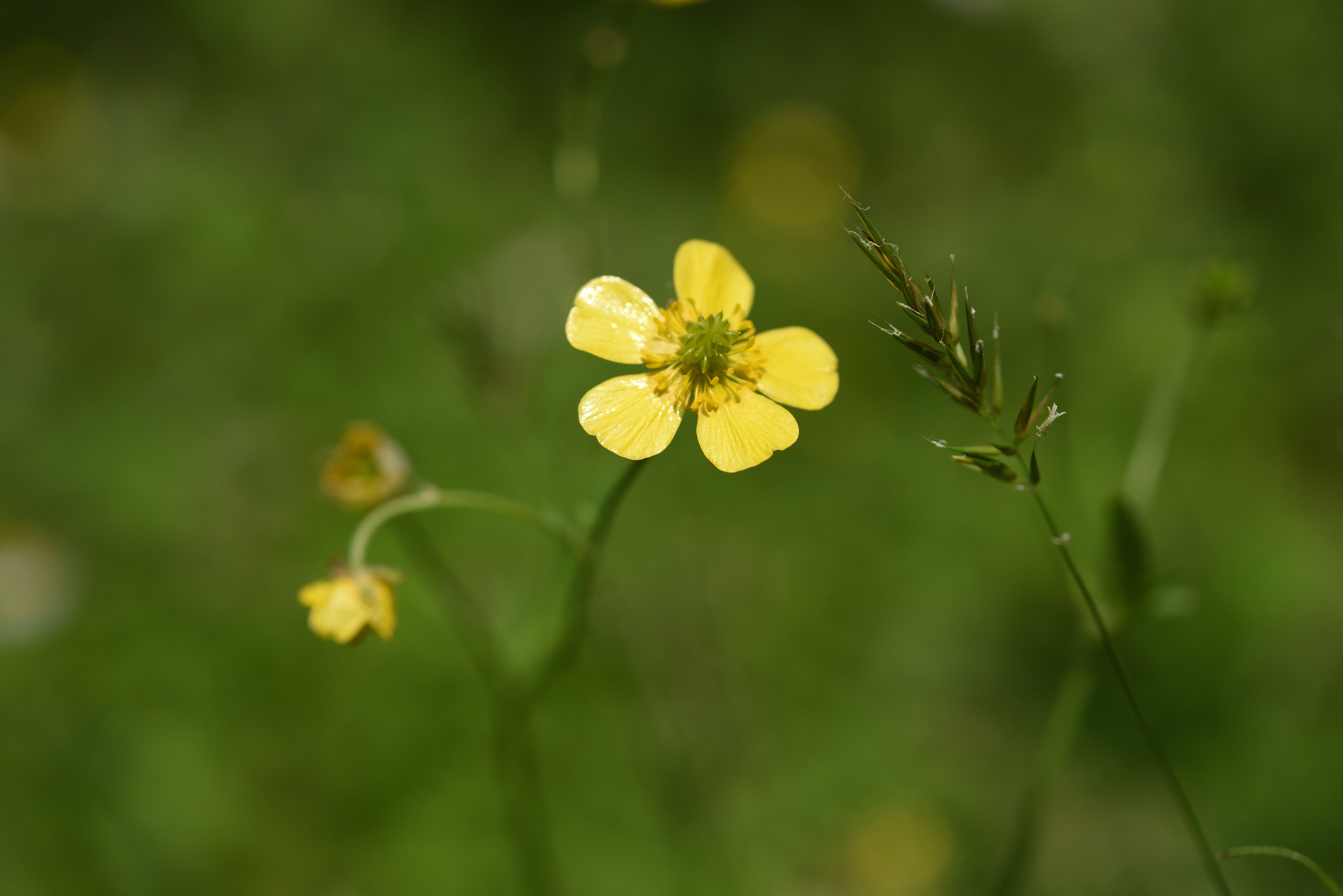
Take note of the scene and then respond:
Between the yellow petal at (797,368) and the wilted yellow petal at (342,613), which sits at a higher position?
the yellow petal at (797,368)

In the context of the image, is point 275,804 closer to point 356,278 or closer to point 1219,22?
point 356,278

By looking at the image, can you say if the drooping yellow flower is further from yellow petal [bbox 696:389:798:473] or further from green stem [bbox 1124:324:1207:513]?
green stem [bbox 1124:324:1207:513]

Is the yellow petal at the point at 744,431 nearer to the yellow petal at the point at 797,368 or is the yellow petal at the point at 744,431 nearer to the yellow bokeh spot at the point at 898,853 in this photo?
the yellow petal at the point at 797,368

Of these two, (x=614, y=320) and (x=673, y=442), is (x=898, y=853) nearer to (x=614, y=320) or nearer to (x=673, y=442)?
(x=673, y=442)

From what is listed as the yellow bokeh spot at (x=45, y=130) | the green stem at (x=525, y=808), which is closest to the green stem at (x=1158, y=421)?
the green stem at (x=525, y=808)

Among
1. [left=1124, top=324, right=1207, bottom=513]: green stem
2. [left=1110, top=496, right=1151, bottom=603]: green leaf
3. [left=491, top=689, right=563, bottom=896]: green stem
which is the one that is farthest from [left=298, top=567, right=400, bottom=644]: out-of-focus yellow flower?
[left=1124, top=324, right=1207, bottom=513]: green stem

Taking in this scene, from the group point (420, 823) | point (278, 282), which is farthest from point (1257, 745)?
point (278, 282)
